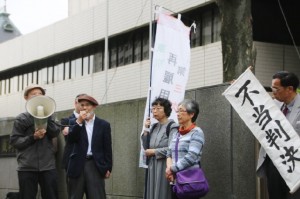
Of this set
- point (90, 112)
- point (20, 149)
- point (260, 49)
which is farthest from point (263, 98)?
point (260, 49)

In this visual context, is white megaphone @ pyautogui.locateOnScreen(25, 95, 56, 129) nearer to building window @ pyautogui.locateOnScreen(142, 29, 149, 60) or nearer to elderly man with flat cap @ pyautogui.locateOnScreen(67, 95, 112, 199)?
elderly man with flat cap @ pyautogui.locateOnScreen(67, 95, 112, 199)

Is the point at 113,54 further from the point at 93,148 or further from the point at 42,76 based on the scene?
the point at 93,148

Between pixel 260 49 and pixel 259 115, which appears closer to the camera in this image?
pixel 259 115

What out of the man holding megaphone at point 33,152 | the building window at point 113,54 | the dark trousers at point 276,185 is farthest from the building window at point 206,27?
the dark trousers at point 276,185

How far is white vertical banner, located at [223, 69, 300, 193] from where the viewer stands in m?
5.19

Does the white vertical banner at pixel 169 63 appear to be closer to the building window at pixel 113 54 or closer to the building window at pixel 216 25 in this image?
the building window at pixel 216 25

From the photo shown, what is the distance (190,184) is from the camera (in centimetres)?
613

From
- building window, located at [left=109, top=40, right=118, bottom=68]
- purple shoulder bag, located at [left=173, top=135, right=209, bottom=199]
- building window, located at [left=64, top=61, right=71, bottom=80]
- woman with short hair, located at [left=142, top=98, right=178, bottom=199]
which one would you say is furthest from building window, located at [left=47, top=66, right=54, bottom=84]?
purple shoulder bag, located at [left=173, top=135, right=209, bottom=199]

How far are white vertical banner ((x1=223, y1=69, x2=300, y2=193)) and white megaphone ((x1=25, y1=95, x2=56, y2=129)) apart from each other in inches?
102

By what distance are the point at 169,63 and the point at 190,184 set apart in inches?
82.6

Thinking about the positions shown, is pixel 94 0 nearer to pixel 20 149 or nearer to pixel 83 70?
pixel 83 70

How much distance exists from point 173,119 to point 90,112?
3.46 feet

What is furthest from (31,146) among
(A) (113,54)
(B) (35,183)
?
(A) (113,54)

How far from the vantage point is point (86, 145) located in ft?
25.0
